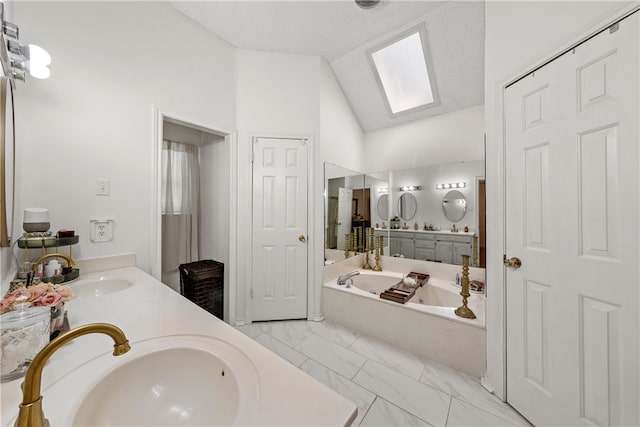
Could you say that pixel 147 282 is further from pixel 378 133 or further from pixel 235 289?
pixel 378 133

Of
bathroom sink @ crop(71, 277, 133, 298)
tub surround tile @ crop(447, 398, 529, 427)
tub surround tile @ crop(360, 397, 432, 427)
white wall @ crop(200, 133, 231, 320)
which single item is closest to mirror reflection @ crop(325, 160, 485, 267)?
white wall @ crop(200, 133, 231, 320)

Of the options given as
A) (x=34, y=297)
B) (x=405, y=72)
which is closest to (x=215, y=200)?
(x=34, y=297)

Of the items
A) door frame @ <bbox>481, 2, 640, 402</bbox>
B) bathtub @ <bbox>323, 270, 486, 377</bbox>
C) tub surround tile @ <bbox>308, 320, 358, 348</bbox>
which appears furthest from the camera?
tub surround tile @ <bbox>308, 320, 358, 348</bbox>

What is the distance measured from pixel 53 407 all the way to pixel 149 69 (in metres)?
2.11

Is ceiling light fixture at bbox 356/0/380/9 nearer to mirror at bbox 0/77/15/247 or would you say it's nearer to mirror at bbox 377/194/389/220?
mirror at bbox 377/194/389/220

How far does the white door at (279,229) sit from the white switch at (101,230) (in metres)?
1.11

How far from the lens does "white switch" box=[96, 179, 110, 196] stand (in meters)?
1.54

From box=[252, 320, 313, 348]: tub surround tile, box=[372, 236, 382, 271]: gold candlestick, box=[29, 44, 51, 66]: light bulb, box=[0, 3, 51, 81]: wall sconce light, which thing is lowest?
box=[252, 320, 313, 348]: tub surround tile

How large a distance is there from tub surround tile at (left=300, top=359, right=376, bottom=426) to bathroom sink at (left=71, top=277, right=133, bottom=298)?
132cm

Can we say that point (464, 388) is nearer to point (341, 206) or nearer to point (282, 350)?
point (282, 350)

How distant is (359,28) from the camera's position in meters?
2.17

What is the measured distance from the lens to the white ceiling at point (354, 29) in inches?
76.6

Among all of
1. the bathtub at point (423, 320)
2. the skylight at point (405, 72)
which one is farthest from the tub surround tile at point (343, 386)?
the skylight at point (405, 72)

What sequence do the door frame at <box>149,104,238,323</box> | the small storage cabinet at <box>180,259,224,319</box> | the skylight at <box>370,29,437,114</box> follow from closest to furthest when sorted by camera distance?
1. the door frame at <box>149,104,238,323</box>
2. the small storage cabinet at <box>180,259,224,319</box>
3. the skylight at <box>370,29,437,114</box>
